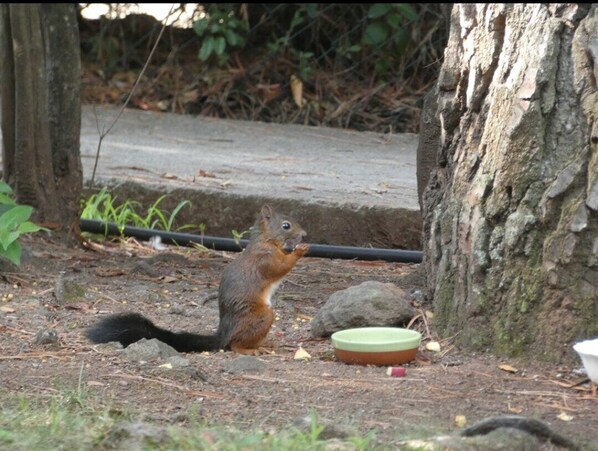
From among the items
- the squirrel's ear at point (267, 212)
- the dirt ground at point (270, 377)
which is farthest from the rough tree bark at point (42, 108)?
the squirrel's ear at point (267, 212)

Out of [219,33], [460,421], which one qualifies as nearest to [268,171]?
[219,33]

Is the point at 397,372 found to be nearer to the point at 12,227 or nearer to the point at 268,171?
the point at 12,227

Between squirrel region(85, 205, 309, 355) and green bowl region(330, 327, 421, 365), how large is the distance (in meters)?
0.41

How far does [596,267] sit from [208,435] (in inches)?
59.8

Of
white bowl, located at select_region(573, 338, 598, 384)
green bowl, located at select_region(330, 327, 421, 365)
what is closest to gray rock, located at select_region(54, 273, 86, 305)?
green bowl, located at select_region(330, 327, 421, 365)

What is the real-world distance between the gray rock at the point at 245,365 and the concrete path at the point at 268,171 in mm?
2191

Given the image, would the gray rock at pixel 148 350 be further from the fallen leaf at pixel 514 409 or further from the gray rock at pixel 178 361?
the fallen leaf at pixel 514 409

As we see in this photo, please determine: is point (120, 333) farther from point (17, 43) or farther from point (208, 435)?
point (17, 43)

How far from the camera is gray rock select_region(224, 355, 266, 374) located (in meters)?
3.93

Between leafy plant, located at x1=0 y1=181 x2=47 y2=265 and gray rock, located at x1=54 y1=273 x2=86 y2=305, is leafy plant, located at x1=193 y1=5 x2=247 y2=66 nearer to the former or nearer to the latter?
gray rock, located at x1=54 y1=273 x2=86 y2=305

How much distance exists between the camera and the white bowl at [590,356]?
358 cm

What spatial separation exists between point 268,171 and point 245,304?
331cm

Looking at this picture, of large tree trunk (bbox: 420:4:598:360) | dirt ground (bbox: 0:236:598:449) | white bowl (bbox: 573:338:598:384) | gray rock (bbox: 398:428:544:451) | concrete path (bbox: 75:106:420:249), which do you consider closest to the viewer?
gray rock (bbox: 398:428:544:451)

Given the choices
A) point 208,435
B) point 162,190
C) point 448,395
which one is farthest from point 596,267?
point 162,190
